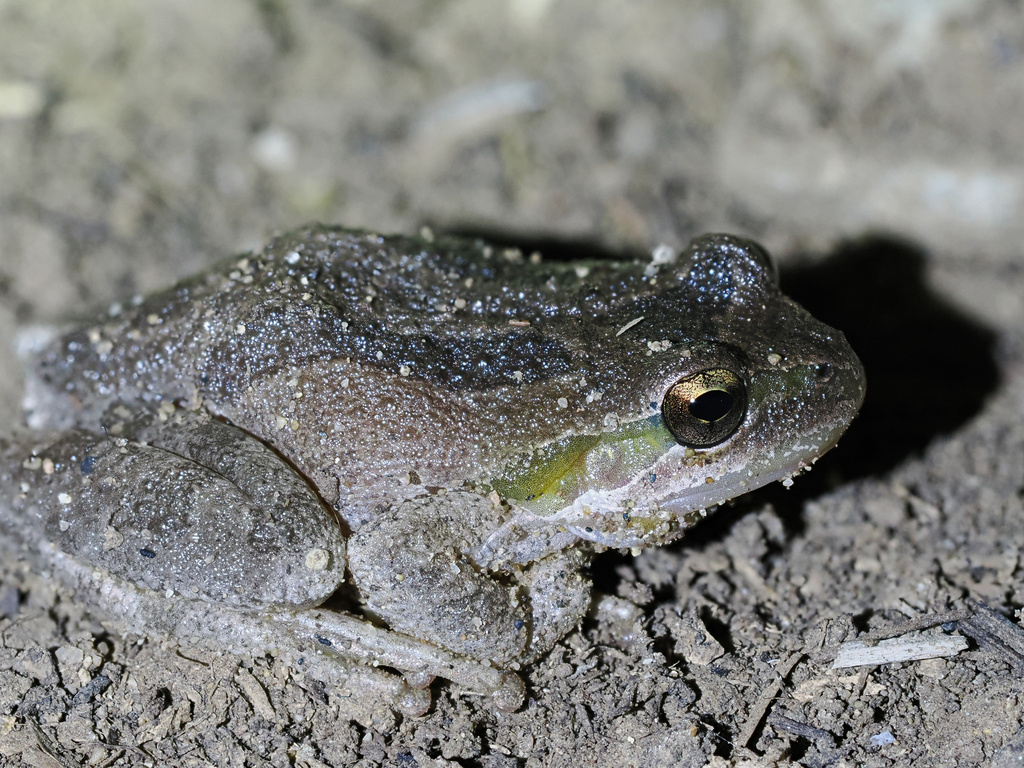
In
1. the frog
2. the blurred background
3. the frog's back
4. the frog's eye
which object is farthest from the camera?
the blurred background

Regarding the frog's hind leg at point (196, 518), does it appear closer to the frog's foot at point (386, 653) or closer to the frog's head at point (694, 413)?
the frog's foot at point (386, 653)

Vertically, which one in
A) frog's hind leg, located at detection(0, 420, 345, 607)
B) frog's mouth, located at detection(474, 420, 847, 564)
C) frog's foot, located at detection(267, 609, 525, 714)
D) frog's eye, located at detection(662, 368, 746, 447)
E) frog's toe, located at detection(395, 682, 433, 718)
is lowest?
frog's toe, located at detection(395, 682, 433, 718)

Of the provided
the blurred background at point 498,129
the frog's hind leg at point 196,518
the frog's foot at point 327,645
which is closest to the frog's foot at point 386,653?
the frog's foot at point 327,645

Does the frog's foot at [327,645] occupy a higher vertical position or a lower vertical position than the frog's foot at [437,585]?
lower

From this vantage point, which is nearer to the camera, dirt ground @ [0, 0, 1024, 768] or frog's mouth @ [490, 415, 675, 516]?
dirt ground @ [0, 0, 1024, 768]

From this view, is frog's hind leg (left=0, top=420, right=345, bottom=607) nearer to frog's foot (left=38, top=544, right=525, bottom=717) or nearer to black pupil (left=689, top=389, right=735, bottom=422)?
frog's foot (left=38, top=544, right=525, bottom=717)

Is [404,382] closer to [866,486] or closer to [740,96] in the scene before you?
[866,486]

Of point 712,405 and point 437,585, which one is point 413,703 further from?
point 712,405

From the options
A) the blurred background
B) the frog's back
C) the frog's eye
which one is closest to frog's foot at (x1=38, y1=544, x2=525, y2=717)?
the frog's back
